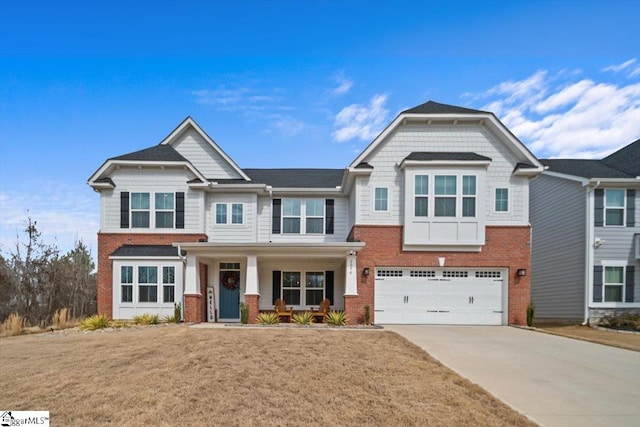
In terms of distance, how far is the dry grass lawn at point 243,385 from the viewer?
5.52m

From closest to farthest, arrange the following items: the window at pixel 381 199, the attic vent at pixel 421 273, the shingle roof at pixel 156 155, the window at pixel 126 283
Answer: the attic vent at pixel 421 273 → the window at pixel 381 199 → the window at pixel 126 283 → the shingle roof at pixel 156 155

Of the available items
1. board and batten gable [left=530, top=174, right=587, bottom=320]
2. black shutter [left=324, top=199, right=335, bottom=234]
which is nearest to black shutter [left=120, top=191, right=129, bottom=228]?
black shutter [left=324, top=199, right=335, bottom=234]

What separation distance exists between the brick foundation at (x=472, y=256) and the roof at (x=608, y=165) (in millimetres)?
5183

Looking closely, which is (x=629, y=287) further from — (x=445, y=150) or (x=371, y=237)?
(x=371, y=237)

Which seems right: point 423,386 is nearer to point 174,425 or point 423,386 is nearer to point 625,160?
point 174,425

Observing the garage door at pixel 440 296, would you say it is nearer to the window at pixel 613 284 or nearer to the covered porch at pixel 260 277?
the covered porch at pixel 260 277

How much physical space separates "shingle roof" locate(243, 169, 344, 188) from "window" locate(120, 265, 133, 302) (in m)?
6.84

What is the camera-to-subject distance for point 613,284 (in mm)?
17328

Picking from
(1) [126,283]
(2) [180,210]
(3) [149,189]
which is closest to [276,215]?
(2) [180,210]

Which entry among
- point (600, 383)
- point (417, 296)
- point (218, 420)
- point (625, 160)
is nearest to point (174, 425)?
point (218, 420)

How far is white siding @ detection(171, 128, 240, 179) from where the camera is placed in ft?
62.6

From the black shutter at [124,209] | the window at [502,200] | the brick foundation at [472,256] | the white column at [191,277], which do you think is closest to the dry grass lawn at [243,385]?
the white column at [191,277]

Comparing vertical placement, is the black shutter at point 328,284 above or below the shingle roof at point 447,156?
below

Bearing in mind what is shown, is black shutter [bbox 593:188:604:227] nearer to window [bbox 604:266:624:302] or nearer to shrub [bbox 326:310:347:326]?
window [bbox 604:266:624:302]
